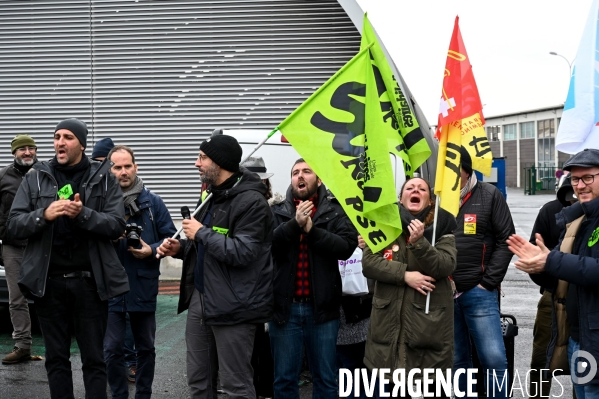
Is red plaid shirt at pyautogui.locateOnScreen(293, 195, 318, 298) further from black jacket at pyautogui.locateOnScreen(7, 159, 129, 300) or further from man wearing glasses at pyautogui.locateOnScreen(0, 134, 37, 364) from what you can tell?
man wearing glasses at pyautogui.locateOnScreen(0, 134, 37, 364)

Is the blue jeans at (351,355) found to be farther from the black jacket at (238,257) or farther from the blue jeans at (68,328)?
the blue jeans at (68,328)

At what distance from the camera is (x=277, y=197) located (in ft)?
21.3

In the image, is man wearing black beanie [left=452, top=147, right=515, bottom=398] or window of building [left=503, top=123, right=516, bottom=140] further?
window of building [left=503, top=123, right=516, bottom=140]

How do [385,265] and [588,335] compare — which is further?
[385,265]

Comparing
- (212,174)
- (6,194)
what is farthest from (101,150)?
(212,174)

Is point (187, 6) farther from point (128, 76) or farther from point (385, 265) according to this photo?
point (385, 265)

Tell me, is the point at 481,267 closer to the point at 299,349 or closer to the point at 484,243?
the point at 484,243

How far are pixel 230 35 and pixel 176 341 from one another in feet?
21.0

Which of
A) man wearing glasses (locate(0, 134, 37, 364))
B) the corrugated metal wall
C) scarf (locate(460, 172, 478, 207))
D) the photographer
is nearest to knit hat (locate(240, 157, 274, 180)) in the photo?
the photographer

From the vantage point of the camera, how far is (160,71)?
13.7 m

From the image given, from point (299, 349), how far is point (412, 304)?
41.6 inches

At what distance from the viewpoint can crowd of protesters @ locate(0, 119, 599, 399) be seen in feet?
16.5

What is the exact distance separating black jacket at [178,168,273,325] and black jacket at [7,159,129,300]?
2.32 ft

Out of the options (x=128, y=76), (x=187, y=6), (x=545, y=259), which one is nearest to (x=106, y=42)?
(x=128, y=76)
